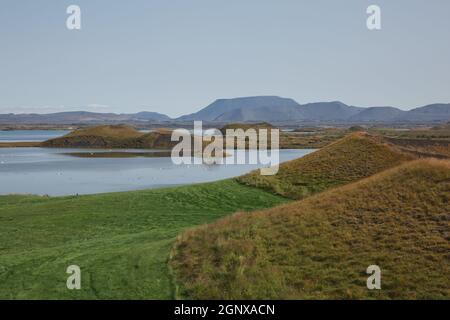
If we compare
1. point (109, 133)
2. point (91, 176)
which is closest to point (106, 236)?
point (91, 176)

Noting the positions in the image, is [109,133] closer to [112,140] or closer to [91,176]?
[112,140]

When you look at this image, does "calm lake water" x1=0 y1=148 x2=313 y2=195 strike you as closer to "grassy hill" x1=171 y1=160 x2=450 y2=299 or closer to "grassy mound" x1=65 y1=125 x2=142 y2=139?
"grassy hill" x1=171 y1=160 x2=450 y2=299

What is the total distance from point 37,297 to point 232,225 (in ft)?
26.8

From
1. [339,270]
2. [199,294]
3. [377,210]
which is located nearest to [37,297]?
Result: [199,294]

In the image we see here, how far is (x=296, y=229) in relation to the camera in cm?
1792

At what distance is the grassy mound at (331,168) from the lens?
1380 inches

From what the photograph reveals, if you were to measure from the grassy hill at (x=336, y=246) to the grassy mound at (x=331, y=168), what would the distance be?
538 inches

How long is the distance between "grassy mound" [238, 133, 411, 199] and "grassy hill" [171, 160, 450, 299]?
13.7m

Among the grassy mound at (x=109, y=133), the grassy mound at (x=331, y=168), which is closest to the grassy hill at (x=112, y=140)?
the grassy mound at (x=109, y=133)

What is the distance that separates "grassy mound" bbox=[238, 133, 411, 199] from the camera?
115 feet

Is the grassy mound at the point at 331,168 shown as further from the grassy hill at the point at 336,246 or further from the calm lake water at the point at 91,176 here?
the calm lake water at the point at 91,176

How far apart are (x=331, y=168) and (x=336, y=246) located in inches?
871
